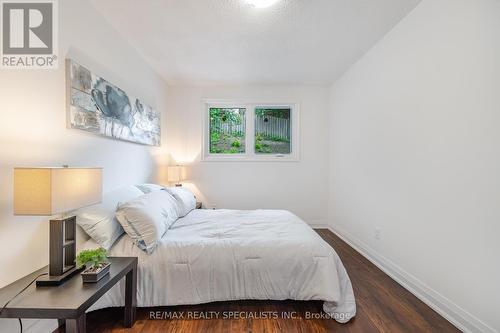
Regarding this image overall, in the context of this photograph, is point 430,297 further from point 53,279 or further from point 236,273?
point 53,279

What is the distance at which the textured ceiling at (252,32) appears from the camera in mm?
2023

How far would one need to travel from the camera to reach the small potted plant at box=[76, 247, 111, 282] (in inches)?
50.7

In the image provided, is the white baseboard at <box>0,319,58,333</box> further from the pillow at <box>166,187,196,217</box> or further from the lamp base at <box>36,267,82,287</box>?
the pillow at <box>166,187,196,217</box>

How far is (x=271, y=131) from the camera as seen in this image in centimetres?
414

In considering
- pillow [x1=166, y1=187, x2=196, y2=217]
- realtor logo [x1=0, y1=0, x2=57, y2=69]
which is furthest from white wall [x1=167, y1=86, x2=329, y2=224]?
realtor logo [x1=0, y1=0, x2=57, y2=69]

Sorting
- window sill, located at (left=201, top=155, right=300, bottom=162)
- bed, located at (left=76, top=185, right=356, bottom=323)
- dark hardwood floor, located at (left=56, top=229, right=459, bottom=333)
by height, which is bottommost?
dark hardwood floor, located at (left=56, top=229, right=459, bottom=333)

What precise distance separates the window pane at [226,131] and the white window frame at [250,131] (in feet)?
0.24

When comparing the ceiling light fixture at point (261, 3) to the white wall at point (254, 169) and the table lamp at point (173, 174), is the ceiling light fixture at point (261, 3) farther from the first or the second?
the table lamp at point (173, 174)

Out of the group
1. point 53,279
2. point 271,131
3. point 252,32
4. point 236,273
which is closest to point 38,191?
point 53,279

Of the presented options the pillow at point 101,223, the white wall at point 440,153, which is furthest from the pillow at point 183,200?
the white wall at point 440,153

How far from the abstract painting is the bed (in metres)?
0.96

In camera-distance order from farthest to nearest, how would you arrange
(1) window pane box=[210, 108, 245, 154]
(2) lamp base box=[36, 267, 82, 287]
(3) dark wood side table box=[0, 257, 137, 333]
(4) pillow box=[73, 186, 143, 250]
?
(1) window pane box=[210, 108, 245, 154]
(4) pillow box=[73, 186, 143, 250]
(2) lamp base box=[36, 267, 82, 287]
(3) dark wood side table box=[0, 257, 137, 333]

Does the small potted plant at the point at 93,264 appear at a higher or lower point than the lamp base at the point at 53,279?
higher

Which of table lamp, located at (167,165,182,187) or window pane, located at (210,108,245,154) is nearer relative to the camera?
table lamp, located at (167,165,182,187)
